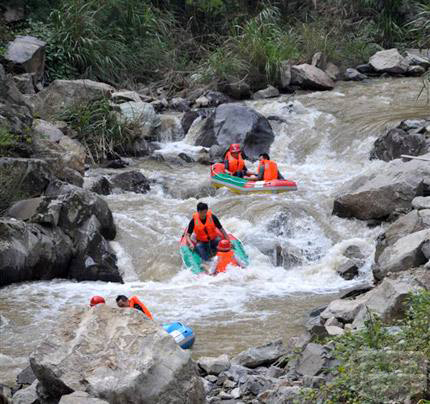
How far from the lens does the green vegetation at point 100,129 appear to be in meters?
14.7

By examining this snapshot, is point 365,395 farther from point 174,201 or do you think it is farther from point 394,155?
point 394,155

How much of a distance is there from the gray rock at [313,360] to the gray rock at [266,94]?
12561mm

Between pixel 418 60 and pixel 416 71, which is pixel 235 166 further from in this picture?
pixel 418 60

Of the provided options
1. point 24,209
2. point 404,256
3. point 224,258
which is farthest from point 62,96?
point 404,256

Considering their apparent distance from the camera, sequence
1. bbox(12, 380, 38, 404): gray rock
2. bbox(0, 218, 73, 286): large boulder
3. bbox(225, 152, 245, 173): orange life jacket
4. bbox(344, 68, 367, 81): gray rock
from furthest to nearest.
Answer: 1. bbox(344, 68, 367, 81): gray rock
2. bbox(225, 152, 245, 173): orange life jacket
3. bbox(0, 218, 73, 286): large boulder
4. bbox(12, 380, 38, 404): gray rock

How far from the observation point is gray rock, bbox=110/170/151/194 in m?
13.2

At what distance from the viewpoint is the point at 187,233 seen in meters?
10.5

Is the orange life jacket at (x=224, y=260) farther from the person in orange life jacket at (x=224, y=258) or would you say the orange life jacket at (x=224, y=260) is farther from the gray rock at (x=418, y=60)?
the gray rock at (x=418, y=60)

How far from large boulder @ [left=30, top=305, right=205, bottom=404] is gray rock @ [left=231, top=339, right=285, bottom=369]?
1.21m

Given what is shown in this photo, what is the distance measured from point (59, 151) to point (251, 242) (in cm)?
415

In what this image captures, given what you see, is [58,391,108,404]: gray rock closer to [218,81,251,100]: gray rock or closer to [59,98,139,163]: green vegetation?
→ [59,98,139,163]: green vegetation

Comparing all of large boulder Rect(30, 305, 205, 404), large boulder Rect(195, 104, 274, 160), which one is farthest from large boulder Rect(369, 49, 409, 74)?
large boulder Rect(30, 305, 205, 404)

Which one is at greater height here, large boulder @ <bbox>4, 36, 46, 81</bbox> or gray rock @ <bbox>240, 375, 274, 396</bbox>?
large boulder @ <bbox>4, 36, 46, 81</bbox>

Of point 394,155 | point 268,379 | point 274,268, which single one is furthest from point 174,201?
point 268,379
